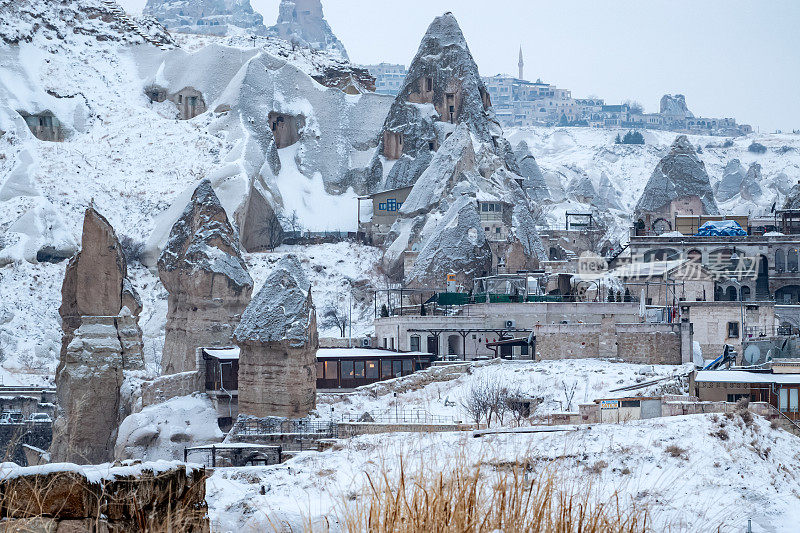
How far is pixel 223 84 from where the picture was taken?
10538 cm

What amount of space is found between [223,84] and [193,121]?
555 centimetres

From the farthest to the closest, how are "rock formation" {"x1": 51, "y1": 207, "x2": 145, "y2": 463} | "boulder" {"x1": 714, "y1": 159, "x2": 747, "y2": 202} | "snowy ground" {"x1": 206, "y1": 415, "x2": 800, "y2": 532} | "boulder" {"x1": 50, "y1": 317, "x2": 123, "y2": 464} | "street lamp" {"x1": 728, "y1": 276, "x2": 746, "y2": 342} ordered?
"boulder" {"x1": 714, "y1": 159, "x2": 747, "y2": 202}, "street lamp" {"x1": 728, "y1": 276, "x2": 746, "y2": 342}, "rock formation" {"x1": 51, "y1": 207, "x2": 145, "y2": 463}, "boulder" {"x1": 50, "y1": 317, "x2": 123, "y2": 464}, "snowy ground" {"x1": 206, "y1": 415, "x2": 800, "y2": 532}

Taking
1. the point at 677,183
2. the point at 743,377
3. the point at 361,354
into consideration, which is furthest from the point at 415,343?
the point at 677,183

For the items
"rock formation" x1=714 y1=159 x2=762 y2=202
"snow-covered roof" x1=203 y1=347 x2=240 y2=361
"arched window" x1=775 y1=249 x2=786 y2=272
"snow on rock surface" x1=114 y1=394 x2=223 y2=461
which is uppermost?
"rock formation" x1=714 y1=159 x2=762 y2=202

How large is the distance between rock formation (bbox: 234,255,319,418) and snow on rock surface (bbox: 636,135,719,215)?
7313 centimetres

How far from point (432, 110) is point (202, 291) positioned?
47.8 meters

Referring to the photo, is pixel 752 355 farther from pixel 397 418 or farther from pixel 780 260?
pixel 780 260

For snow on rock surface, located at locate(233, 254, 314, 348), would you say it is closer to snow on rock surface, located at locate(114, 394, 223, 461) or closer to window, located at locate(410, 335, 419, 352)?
snow on rock surface, located at locate(114, 394, 223, 461)

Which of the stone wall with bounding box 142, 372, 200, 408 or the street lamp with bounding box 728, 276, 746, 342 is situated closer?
the stone wall with bounding box 142, 372, 200, 408

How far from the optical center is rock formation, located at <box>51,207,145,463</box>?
4400 centimetres

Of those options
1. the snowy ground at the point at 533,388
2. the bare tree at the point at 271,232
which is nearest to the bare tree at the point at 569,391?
the snowy ground at the point at 533,388

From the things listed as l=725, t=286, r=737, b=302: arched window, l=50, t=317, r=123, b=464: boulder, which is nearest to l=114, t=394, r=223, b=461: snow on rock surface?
l=50, t=317, r=123, b=464: boulder

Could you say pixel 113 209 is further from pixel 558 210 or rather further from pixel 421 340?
pixel 558 210

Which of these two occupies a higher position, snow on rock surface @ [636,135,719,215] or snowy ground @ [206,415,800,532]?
snow on rock surface @ [636,135,719,215]
